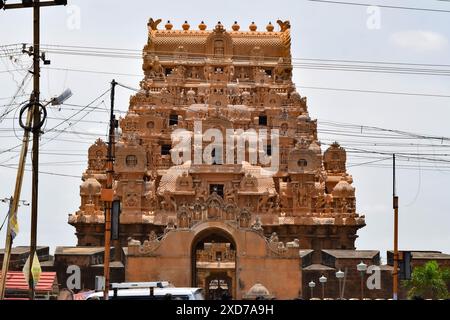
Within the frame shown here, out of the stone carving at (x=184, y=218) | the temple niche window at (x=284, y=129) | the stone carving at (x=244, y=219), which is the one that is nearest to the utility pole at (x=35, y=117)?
the stone carving at (x=184, y=218)

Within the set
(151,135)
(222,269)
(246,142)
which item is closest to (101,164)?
(151,135)

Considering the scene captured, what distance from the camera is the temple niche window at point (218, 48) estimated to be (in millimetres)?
95188

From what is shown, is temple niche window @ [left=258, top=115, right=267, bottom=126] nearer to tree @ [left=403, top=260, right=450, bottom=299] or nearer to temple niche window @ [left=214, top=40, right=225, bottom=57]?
temple niche window @ [left=214, top=40, right=225, bottom=57]

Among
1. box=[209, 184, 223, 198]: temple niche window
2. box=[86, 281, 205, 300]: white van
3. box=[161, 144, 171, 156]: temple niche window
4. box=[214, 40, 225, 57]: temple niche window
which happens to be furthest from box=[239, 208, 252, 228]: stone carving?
box=[214, 40, 225, 57]: temple niche window

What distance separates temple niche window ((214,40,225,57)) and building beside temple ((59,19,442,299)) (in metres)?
0.10

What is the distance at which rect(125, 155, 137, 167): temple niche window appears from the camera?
8075cm

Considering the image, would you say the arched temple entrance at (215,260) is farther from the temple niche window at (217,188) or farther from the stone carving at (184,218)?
the temple niche window at (217,188)

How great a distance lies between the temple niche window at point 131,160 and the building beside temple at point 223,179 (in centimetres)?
12

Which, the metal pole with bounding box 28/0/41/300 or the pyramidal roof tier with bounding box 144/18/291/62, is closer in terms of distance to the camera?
the metal pole with bounding box 28/0/41/300

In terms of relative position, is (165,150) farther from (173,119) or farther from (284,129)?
(284,129)

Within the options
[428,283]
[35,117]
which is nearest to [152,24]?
[428,283]

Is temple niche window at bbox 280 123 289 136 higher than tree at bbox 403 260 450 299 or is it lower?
higher
